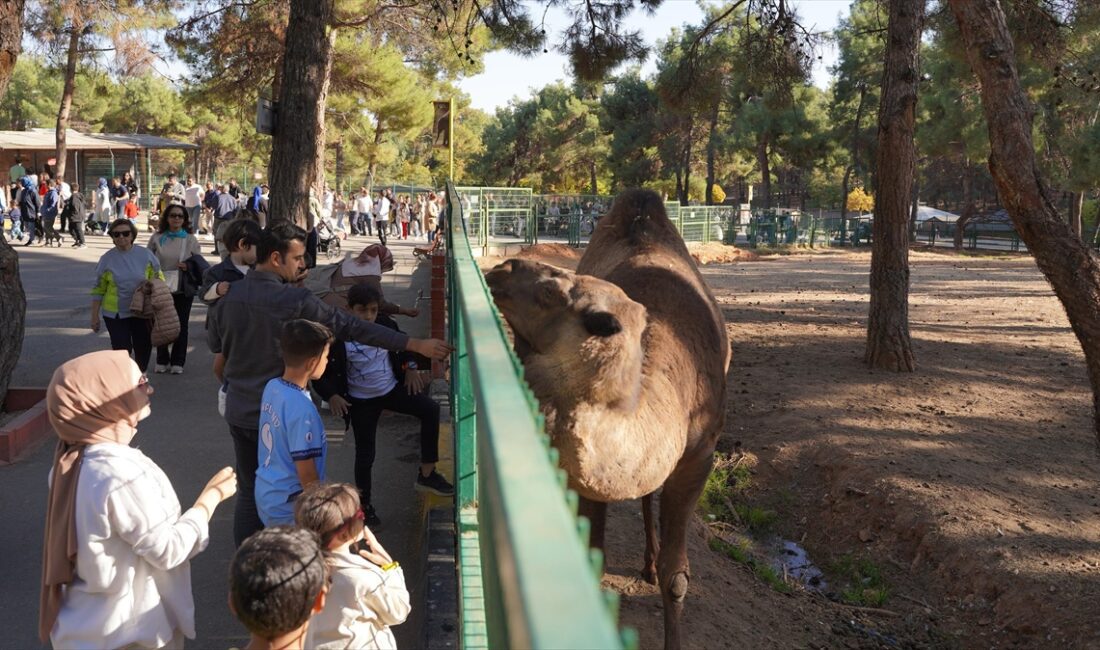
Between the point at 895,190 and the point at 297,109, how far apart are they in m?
6.47

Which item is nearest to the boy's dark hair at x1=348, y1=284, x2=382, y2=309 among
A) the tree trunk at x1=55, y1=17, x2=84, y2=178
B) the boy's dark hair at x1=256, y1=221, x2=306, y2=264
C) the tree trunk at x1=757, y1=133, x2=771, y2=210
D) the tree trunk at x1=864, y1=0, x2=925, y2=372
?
the boy's dark hair at x1=256, y1=221, x2=306, y2=264

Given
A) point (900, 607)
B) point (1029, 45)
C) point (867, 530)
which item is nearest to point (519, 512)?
point (900, 607)

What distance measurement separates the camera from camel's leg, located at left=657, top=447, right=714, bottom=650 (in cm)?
542

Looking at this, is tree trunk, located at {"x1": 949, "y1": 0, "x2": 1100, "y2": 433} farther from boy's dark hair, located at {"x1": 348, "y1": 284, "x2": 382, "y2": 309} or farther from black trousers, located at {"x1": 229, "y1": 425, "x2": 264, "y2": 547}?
black trousers, located at {"x1": 229, "y1": 425, "x2": 264, "y2": 547}

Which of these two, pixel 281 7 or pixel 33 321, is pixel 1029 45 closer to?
pixel 33 321

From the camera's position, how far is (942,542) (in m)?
7.10

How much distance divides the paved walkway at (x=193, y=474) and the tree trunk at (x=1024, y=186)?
414cm

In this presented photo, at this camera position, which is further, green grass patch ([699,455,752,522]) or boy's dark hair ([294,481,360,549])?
green grass patch ([699,455,752,522])

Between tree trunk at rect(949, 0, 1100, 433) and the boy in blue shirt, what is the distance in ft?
15.5

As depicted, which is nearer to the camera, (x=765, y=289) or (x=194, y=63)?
(x=765, y=289)

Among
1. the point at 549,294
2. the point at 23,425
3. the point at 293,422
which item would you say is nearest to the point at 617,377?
the point at 549,294

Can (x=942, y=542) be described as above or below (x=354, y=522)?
below

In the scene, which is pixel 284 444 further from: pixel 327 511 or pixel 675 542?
pixel 675 542

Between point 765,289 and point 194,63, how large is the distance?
17.6 m
